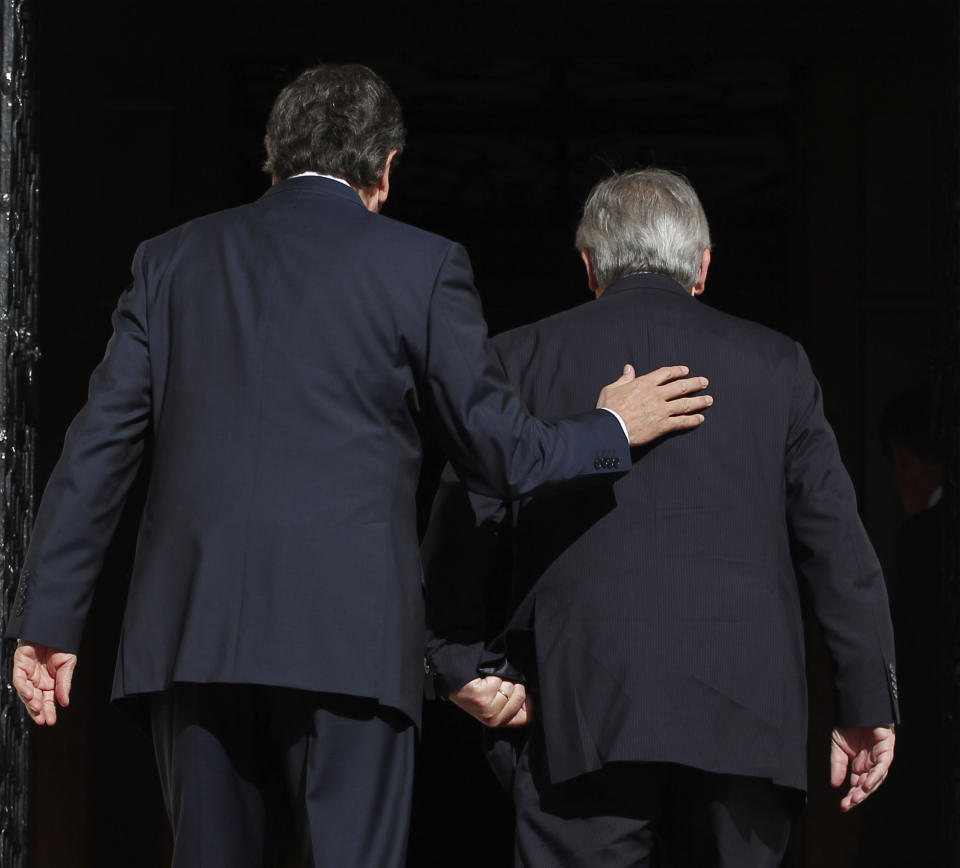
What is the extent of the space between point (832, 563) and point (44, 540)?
1.27 meters

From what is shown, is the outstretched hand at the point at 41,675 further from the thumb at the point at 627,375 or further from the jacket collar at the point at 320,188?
the thumb at the point at 627,375

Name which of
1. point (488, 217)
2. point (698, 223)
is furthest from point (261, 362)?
point (488, 217)

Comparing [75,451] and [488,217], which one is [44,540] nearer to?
[75,451]

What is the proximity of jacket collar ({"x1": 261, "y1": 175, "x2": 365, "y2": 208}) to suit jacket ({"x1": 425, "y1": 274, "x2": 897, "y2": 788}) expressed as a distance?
398mm

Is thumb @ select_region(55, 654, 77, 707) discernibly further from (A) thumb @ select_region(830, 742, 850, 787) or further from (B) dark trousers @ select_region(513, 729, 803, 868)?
(A) thumb @ select_region(830, 742, 850, 787)

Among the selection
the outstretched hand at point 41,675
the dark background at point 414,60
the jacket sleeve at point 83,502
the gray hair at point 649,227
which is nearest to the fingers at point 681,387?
the gray hair at point 649,227

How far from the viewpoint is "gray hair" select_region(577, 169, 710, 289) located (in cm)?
274

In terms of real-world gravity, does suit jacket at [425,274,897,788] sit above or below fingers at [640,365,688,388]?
below

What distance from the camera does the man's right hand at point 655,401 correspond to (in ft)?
8.28

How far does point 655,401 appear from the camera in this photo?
254 centimetres

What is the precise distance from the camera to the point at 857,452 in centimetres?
464

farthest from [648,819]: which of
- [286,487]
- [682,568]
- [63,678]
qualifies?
[63,678]

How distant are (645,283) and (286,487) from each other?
0.76m

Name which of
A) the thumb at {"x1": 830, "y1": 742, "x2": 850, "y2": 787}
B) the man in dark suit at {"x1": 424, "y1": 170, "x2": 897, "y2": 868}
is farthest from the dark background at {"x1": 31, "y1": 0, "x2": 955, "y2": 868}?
the man in dark suit at {"x1": 424, "y1": 170, "x2": 897, "y2": 868}
